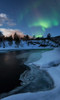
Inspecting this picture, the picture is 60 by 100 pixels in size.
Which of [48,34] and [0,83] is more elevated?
[48,34]

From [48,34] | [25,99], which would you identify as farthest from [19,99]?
[48,34]

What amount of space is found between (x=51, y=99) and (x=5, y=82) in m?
4.86

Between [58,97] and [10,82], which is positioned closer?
[58,97]

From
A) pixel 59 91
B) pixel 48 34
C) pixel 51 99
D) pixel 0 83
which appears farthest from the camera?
pixel 48 34

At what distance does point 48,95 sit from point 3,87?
4.09 metres

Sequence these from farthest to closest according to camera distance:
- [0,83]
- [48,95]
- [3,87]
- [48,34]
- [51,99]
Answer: [48,34]
[0,83]
[3,87]
[48,95]
[51,99]

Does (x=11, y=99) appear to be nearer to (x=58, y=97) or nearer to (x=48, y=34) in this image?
(x=58, y=97)

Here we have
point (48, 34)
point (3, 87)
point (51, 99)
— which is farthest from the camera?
point (48, 34)

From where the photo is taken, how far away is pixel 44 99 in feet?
13.5

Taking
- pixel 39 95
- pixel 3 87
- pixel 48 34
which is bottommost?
pixel 3 87

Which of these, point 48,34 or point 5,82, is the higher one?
point 48,34

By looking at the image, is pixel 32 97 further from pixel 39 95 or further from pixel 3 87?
pixel 3 87

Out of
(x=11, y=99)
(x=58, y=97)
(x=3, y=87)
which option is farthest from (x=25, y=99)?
(x=3, y=87)

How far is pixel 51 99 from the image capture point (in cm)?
409
